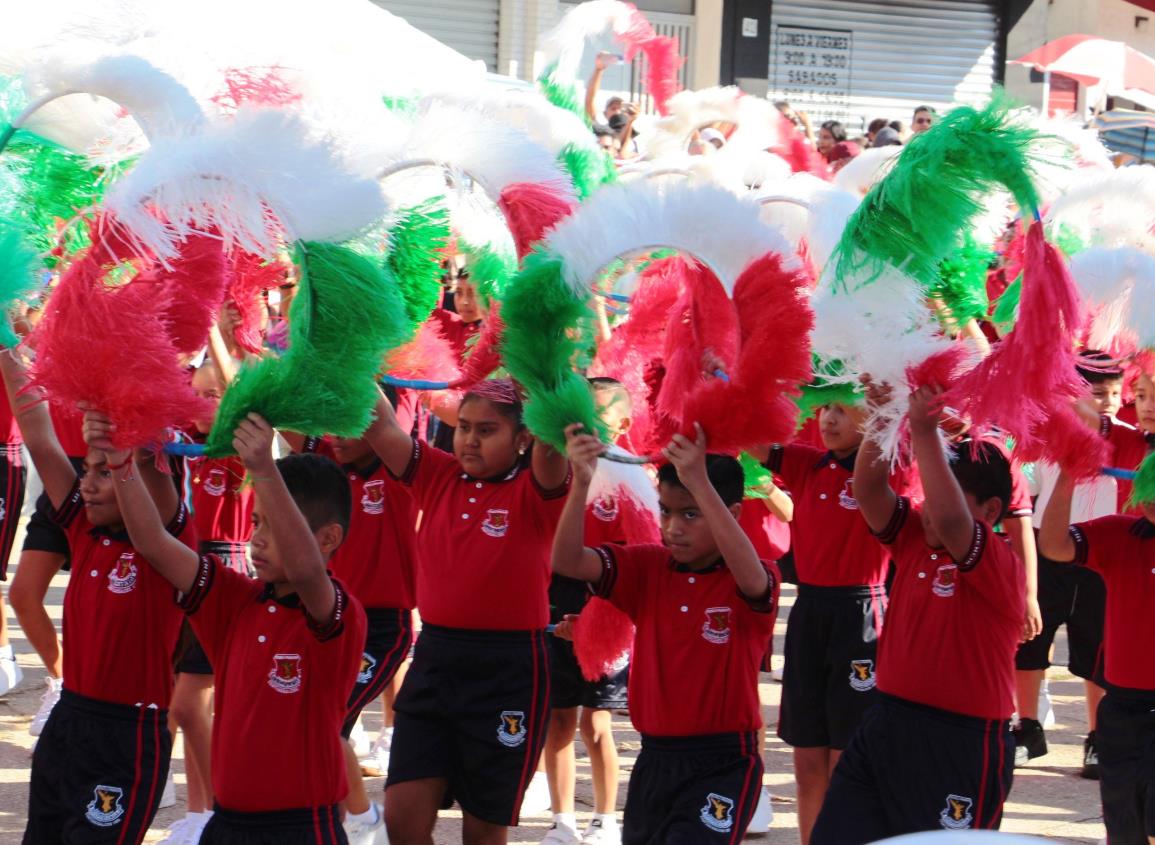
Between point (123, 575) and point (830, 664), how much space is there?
237cm

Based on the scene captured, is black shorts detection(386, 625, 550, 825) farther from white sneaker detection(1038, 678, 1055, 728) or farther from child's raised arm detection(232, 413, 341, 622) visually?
white sneaker detection(1038, 678, 1055, 728)

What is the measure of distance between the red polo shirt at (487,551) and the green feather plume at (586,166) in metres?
1.17

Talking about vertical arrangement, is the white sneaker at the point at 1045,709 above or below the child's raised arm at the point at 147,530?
below

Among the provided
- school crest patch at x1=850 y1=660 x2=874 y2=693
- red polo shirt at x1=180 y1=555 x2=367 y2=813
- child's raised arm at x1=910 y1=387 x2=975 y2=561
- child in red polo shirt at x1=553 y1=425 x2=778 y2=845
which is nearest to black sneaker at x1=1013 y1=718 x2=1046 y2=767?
school crest patch at x1=850 y1=660 x2=874 y2=693

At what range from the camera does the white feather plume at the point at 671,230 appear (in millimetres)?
3992

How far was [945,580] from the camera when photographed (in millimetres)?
4555

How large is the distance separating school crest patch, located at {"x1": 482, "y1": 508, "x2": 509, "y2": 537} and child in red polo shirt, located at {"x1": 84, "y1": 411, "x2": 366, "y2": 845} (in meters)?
0.94

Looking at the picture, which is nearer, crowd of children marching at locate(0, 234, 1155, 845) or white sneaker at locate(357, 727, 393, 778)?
crowd of children marching at locate(0, 234, 1155, 845)

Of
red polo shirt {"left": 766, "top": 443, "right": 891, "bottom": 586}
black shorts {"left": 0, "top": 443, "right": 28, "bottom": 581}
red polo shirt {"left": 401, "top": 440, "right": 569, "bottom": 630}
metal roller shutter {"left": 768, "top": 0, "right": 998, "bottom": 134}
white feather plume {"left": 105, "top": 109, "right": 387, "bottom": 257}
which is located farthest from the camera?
metal roller shutter {"left": 768, "top": 0, "right": 998, "bottom": 134}

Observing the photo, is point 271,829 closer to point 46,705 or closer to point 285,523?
point 285,523

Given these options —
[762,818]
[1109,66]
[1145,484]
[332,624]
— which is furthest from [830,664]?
[1109,66]

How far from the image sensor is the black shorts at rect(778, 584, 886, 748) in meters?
5.50

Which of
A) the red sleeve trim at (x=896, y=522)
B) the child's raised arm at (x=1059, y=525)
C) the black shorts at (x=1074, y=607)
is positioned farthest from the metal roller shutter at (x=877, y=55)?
the red sleeve trim at (x=896, y=522)

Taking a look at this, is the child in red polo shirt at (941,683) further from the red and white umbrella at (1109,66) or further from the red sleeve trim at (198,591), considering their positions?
the red and white umbrella at (1109,66)
